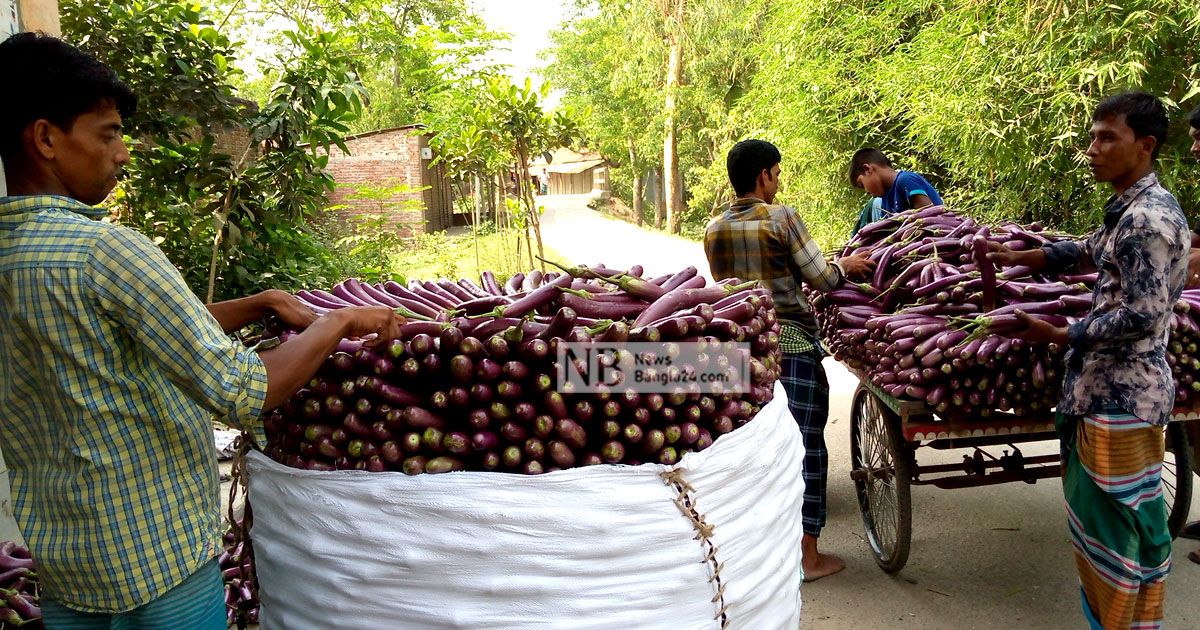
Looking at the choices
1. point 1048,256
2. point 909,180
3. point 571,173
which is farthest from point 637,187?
point 1048,256

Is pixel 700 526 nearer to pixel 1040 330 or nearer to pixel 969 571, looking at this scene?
pixel 1040 330

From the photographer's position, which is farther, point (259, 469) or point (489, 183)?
point (489, 183)

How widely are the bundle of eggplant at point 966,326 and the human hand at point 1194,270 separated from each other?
72 mm

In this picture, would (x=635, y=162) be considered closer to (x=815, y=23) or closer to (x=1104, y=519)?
(x=815, y=23)

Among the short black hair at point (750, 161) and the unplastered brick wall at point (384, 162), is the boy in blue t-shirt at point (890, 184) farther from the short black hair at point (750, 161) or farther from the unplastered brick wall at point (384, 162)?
the unplastered brick wall at point (384, 162)

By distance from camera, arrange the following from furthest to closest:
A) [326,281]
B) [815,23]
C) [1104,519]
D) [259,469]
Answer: [815,23] → [326,281] → [1104,519] → [259,469]

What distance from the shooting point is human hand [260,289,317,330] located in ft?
5.68

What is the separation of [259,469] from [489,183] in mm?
9628

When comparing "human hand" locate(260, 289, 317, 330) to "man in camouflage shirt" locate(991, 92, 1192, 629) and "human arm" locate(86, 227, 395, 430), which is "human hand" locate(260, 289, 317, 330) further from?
"man in camouflage shirt" locate(991, 92, 1192, 629)

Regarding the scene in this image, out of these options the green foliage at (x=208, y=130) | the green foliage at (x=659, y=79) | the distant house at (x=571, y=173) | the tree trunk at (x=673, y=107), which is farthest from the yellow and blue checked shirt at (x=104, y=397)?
the distant house at (x=571, y=173)

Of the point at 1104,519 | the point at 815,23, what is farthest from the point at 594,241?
the point at 1104,519

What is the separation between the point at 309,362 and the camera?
1.41 metres

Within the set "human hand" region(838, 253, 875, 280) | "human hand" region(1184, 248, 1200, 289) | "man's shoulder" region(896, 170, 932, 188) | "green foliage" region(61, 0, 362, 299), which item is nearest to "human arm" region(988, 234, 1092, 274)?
"human hand" region(1184, 248, 1200, 289)

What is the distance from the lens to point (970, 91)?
636 centimetres
